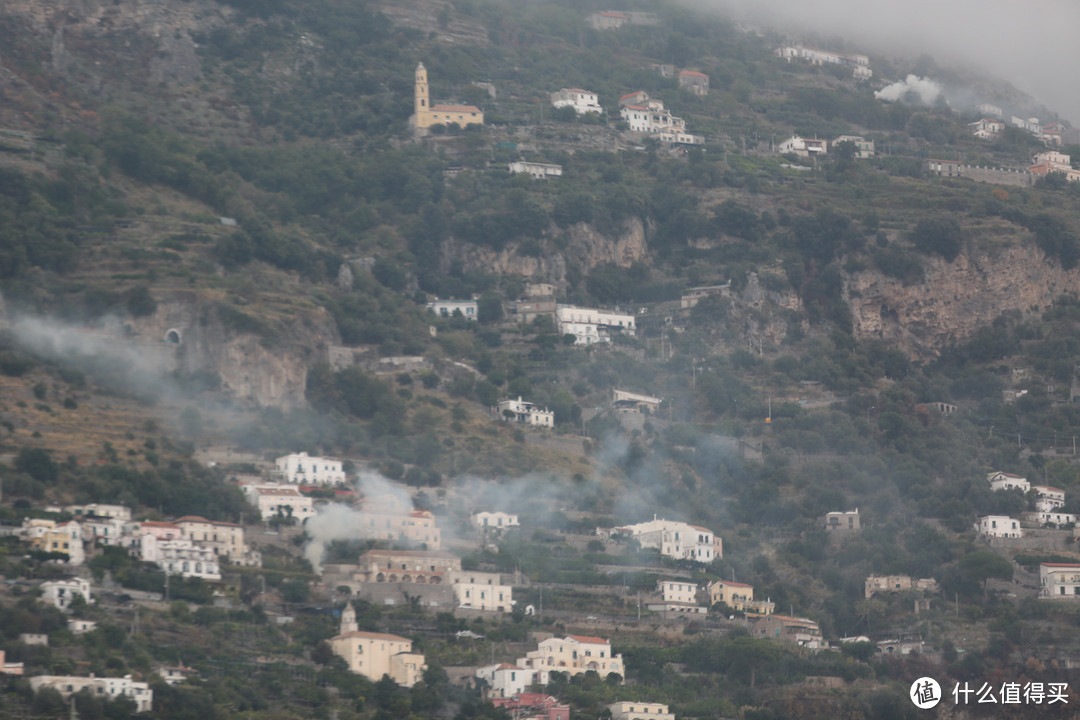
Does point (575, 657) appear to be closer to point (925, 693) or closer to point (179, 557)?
point (925, 693)

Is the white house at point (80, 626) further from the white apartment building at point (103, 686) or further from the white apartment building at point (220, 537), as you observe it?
the white apartment building at point (220, 537)

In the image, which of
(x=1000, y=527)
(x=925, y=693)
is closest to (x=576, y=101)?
(x=1000, y=527)

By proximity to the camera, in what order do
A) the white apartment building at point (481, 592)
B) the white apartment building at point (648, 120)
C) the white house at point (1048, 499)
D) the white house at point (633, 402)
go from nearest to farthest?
the white apartment building at point (481, 592) → the white house at point (1048, 499) → the white house at point (633, 402) → the white apartment building at point (648, 120)

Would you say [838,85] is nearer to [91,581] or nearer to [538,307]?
[538,307]

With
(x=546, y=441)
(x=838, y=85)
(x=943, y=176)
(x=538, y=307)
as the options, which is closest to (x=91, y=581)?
(x=546, y=441)

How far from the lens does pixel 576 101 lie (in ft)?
353

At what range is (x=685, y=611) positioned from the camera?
2761 inches

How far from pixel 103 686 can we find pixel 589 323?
38.9m

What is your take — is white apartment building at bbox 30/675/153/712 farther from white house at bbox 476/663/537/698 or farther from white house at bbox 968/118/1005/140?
white house at bbox 968/118/1005/140

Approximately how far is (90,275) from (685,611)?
2540 cm

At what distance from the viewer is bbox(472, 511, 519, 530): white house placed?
239 ft

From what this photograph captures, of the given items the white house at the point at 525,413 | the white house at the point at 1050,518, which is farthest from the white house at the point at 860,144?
the white house at the point at 1050,518

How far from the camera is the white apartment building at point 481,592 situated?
67.4 m

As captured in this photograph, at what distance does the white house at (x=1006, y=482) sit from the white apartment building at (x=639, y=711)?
21902 mm
